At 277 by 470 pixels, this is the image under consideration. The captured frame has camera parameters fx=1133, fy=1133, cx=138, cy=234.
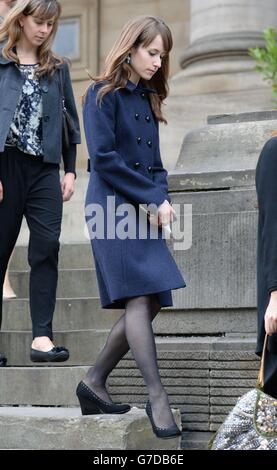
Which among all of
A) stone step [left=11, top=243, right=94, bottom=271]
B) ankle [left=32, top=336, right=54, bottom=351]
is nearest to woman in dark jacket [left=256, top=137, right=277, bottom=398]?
ankle [left=32, top=336, right=54, bottom=351]

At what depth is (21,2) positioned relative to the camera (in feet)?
19.3

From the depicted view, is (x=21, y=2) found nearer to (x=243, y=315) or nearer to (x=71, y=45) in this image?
(x=243, y=315)

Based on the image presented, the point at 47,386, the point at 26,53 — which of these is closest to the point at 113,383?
the point at 47,386

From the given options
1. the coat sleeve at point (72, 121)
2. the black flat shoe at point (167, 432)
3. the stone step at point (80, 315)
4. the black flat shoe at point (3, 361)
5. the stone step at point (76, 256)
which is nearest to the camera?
the black flat shoe at point (167, 432)

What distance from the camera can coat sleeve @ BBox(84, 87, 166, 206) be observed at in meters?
5.18

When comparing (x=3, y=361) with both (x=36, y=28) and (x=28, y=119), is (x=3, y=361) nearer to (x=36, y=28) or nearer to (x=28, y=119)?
(x=28, y=119)

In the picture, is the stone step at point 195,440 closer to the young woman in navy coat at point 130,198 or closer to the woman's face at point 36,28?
the young woman in navy coat at point 130,198

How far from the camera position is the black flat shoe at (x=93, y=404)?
534cm

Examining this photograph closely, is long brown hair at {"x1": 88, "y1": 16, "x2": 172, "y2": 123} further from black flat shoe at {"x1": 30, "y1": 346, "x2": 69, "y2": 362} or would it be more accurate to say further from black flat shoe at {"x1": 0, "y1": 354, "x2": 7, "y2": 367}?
black flat shoe at {"x1": 0, "y1": 354, "x2": 7, "y2": 367}

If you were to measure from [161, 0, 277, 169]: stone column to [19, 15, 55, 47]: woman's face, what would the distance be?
338 centimetres

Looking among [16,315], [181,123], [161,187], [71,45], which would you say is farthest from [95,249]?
[71,45]

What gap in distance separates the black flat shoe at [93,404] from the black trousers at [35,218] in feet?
1.77

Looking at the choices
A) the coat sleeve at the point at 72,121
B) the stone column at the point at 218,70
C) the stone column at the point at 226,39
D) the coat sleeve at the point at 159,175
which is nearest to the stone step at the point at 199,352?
the coat sleeve at the point at 159,175

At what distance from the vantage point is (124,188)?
204 inches
